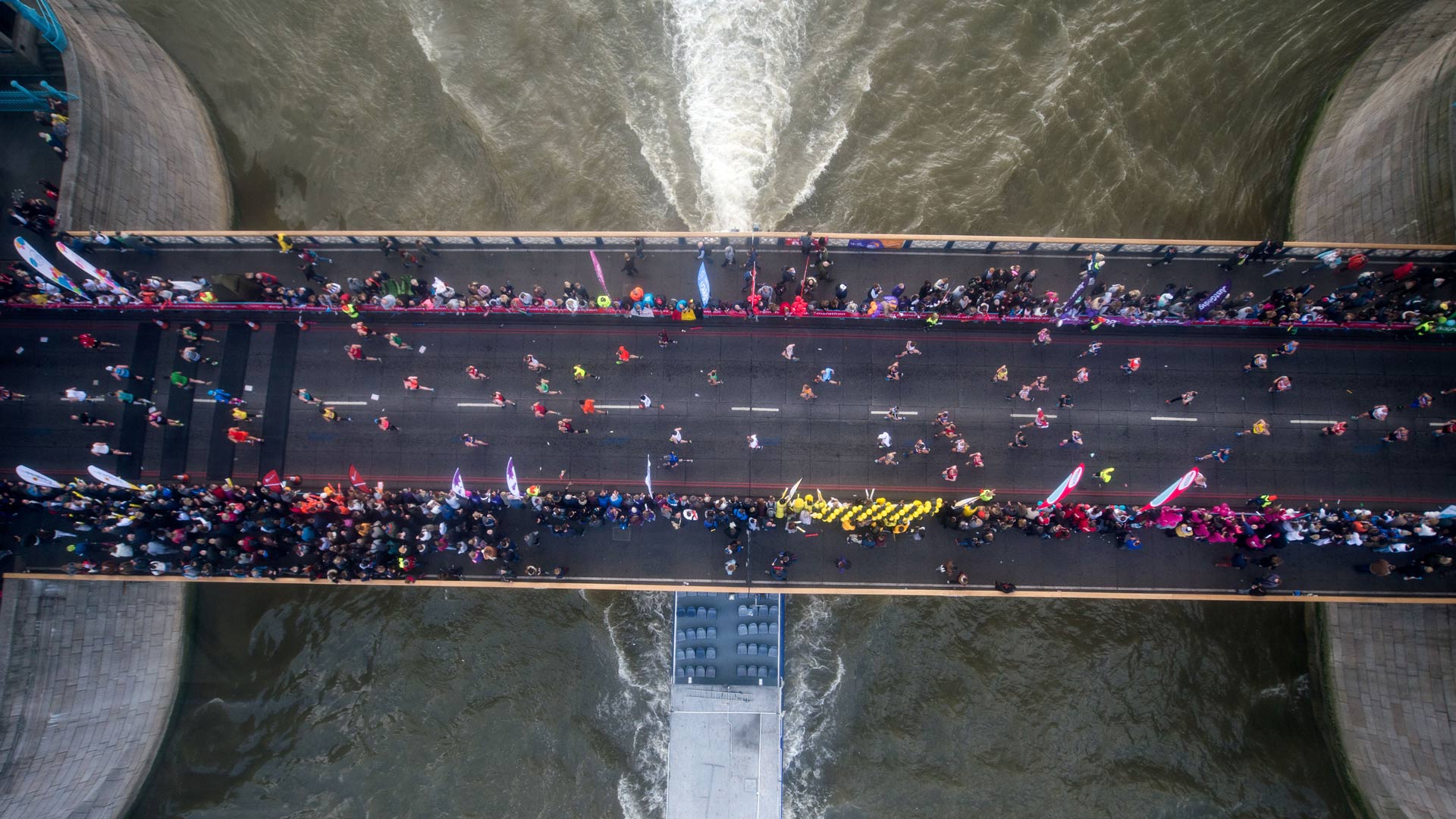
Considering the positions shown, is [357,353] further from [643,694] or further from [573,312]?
[643,694]

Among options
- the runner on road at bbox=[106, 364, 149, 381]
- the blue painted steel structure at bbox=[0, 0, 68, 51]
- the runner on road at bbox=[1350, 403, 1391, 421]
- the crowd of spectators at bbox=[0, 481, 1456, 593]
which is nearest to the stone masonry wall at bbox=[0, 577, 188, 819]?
the crowd of spectators at bbox=[0, 481, 1456, 593]

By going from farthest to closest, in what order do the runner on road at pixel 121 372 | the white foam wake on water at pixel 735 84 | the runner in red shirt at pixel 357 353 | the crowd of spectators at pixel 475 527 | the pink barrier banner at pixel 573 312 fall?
the white foam wake on water at pixel 735 84 → the pink barrier banner at pixel 573 312 → the runner in red shirt at pixel 357 353 → the runner on road at pixel 121 372 → the crowd of spectators at pixel 475 527

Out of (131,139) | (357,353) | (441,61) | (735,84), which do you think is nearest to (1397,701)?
(735,84)

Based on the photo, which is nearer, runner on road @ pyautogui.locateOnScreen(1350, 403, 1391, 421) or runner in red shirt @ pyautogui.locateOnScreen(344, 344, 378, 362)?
runner on road @ pyautogui.locateOnScreen(1350, 403, 1391, 421)

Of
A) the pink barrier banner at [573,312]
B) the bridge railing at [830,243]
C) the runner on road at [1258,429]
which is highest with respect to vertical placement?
the bridge railing at [830,243]

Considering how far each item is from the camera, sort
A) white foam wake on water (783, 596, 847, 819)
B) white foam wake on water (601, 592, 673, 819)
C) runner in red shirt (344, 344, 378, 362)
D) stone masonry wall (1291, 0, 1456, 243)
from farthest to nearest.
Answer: white foam wake on water (601, 592, 673, 819) → white foam wake on water (783, 596, 847, 819) → stone masonry wall (1291, 0, 1456, 243) → runner in red shirt (344, 344, 378, 362)

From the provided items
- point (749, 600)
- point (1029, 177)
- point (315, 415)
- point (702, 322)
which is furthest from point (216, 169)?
point (1029, 177)

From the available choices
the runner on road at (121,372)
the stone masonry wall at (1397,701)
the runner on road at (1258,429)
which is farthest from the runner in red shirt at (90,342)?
the stone masonry wall at (1397,701)

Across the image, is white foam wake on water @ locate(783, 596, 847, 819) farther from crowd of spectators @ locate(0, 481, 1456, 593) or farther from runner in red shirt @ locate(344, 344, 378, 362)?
runner in red shirt @ locate(344, 344, 378, 362)

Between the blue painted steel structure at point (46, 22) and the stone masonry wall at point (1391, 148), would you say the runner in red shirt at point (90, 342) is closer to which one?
the blue painted steel structure at point (46, 22)
